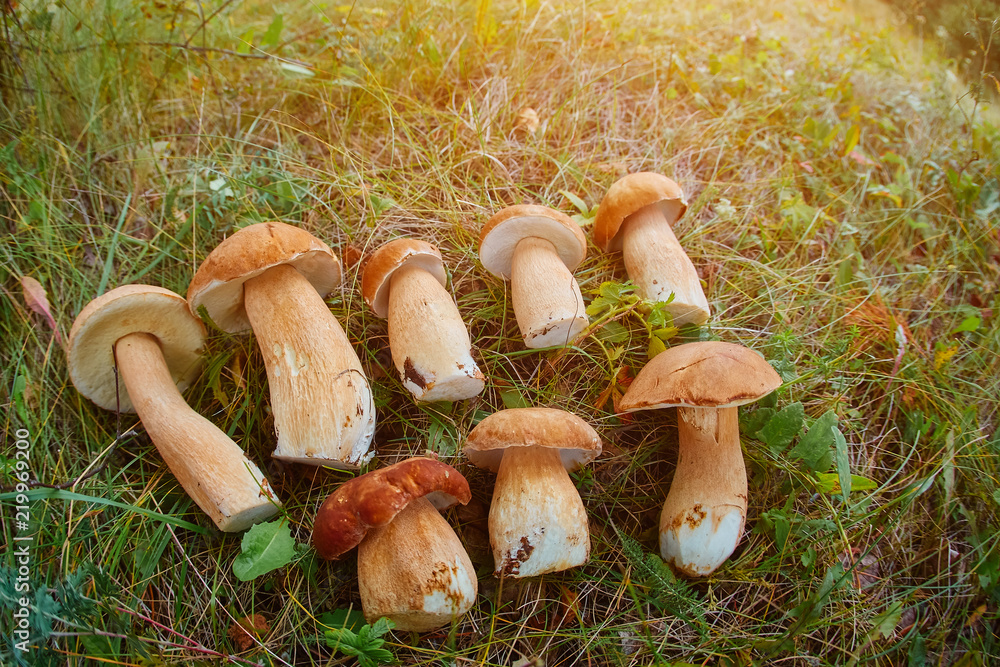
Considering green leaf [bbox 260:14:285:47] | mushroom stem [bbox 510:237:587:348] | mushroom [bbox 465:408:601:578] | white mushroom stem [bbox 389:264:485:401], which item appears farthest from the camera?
green leaf [bbox 260:14:285:47]

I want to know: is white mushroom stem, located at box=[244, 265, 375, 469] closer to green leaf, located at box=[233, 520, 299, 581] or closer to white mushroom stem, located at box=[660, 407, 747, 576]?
green leaf, located at box=[233, 520, 299, 581]

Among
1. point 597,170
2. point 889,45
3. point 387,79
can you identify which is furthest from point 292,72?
point 889,45

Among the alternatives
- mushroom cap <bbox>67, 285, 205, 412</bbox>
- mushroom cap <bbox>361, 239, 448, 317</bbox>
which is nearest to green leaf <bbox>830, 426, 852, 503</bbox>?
mushroom cap <bbox>361, 239, 448, 317</bbox>

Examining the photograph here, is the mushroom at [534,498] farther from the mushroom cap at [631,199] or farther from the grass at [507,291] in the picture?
the mushroom cap at [631,199]

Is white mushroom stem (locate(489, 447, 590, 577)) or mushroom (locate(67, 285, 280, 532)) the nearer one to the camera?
white mushroom stem (locate(489, 447, 590, 577))

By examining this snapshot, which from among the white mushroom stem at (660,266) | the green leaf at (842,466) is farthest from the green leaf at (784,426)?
the white mushroom stem at (660,266)
